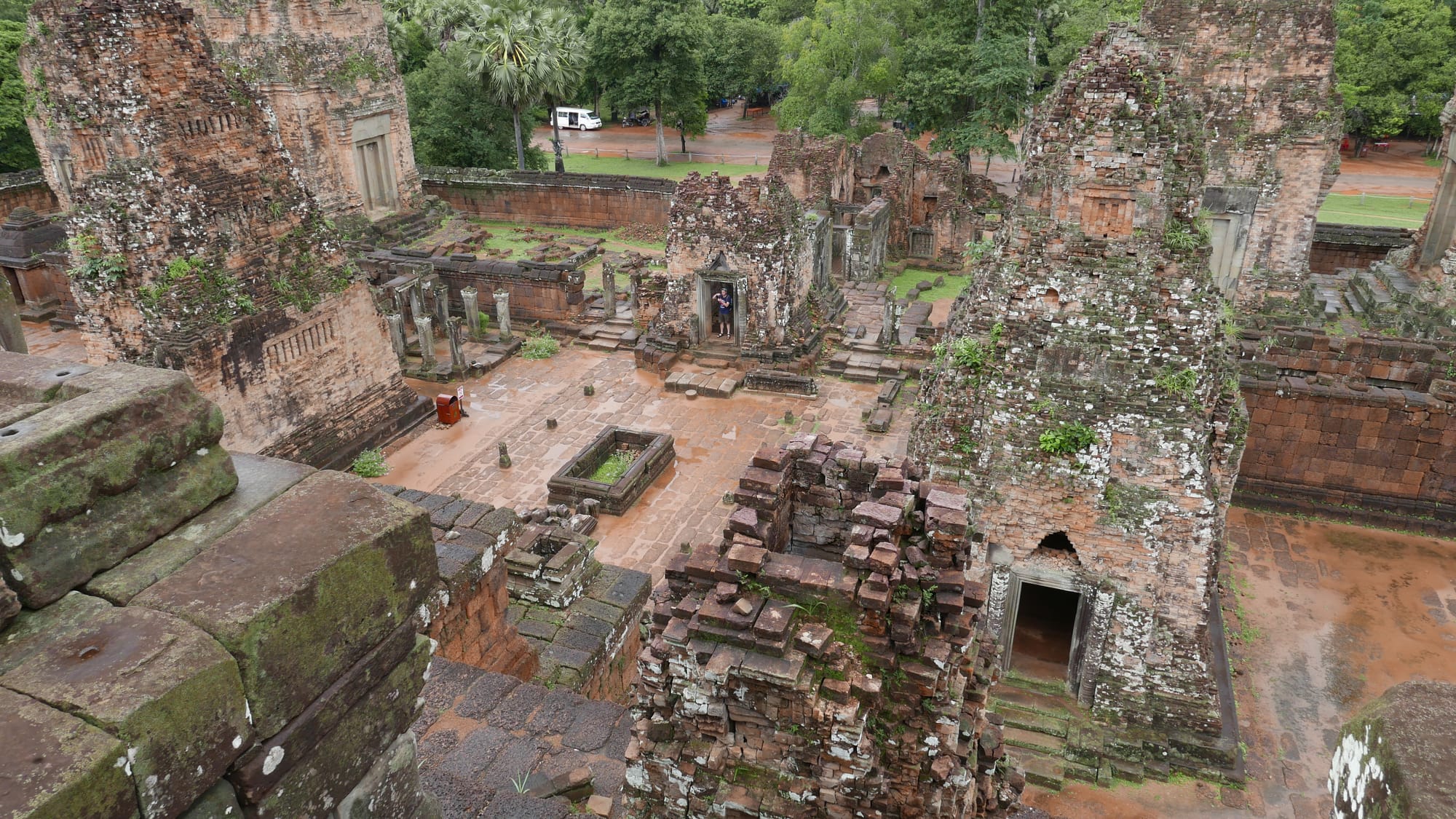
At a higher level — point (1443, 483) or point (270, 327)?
point (270, 327)

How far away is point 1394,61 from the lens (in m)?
38.1

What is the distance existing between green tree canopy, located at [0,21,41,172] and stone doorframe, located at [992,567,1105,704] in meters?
33.9

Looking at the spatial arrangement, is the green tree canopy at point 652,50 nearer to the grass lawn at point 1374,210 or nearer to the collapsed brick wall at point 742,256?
the collapsed brick wall at point 742,256

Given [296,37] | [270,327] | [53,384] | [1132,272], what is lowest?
[270,327]

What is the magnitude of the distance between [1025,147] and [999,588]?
5234mm

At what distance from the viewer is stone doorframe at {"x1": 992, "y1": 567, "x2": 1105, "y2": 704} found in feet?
33.7

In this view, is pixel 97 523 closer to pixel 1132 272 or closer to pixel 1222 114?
pixel 1132 272

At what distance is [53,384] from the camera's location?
333 centimetres

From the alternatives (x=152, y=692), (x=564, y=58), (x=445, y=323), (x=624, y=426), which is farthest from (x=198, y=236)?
(x=564, y=58)

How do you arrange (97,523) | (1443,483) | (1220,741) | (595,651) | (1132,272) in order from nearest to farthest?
(97,523), (1132,272), (1220,741), (595,651), (1443,483)

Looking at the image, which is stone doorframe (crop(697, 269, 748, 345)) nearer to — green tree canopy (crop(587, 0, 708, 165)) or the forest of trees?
the forest of trees

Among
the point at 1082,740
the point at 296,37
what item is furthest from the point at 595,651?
the point at 296,37

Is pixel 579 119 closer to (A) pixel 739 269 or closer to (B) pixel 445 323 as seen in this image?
(B) pixel 445 323

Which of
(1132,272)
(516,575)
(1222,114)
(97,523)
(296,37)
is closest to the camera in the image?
(97,523)
